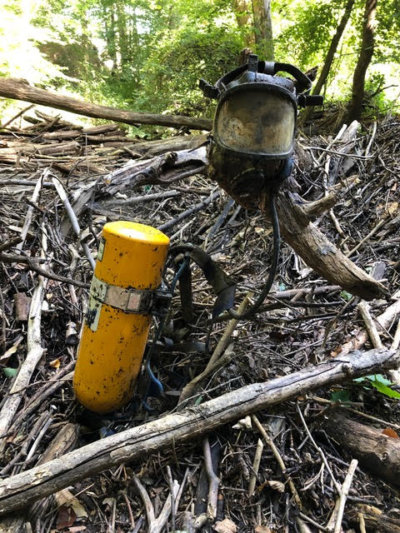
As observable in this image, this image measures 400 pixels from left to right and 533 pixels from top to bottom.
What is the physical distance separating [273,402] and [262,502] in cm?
40

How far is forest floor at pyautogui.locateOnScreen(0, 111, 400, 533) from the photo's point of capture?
1638mm

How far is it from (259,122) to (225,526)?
1.52m

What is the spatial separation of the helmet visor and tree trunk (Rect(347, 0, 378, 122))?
15.1ft

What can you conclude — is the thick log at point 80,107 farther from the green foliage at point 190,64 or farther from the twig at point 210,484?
the twig at point 210,484

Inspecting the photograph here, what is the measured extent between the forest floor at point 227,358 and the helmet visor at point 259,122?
101cm

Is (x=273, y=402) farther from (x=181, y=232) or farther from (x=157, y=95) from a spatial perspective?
(x=157, y=95)

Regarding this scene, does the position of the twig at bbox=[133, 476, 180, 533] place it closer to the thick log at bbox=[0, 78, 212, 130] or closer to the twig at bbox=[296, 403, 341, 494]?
the twig at bbox=[296, 403, 341, 494]

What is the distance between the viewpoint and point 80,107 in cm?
573

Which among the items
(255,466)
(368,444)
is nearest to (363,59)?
(368,444)

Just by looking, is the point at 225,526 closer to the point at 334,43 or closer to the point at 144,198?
the point at 144,198

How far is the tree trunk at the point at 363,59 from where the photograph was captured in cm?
534

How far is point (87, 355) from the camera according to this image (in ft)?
Result: 6.52

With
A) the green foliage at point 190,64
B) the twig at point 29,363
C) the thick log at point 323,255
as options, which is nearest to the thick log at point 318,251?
the thick log at point 323,255

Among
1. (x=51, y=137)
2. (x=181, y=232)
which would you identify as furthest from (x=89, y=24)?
(x=181, y=232)
